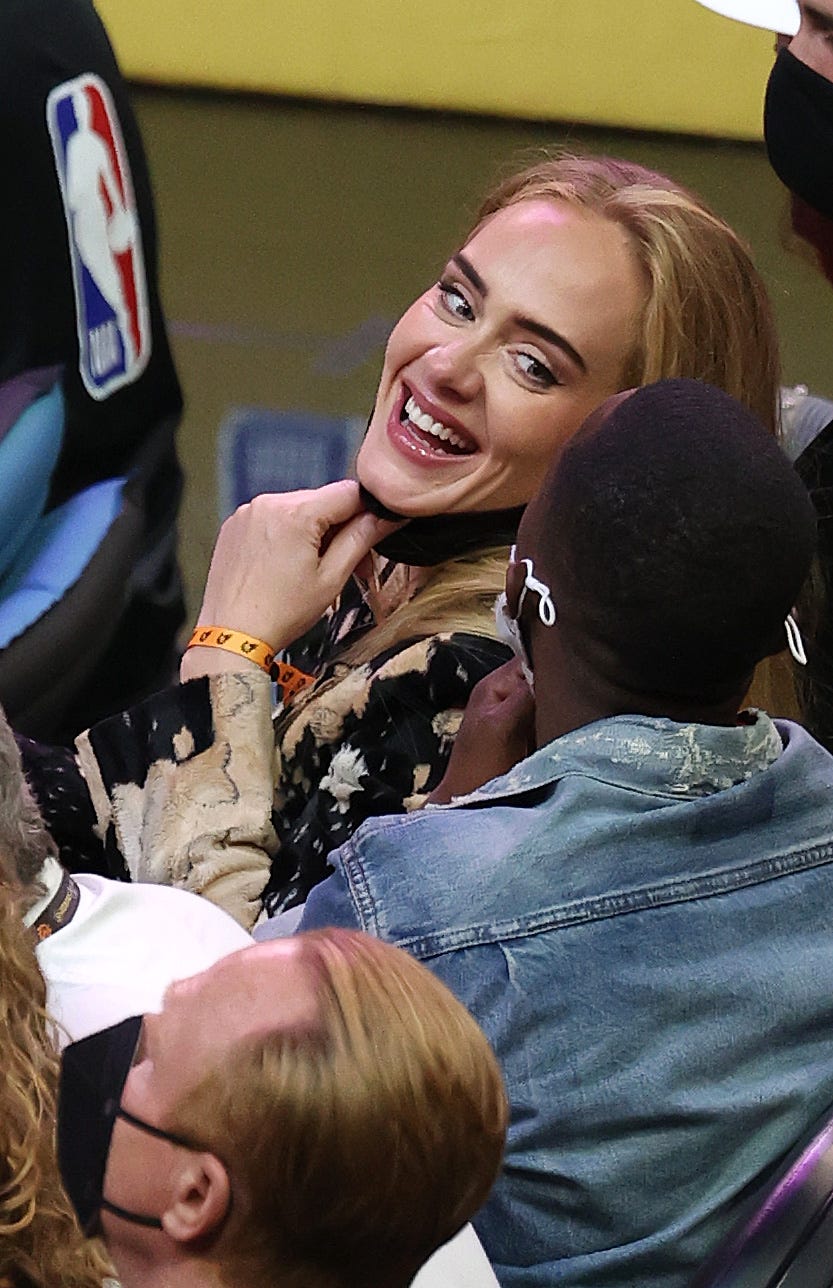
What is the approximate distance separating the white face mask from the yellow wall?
4.69 ft

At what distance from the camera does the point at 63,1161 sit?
0.58 metres

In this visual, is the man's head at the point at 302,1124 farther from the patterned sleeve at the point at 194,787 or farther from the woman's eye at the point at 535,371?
the woman's eye at the point at 535,371

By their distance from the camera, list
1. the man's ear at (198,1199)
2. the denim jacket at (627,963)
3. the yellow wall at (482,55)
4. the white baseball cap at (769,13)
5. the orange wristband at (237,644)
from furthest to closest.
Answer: the yellow wall at (482,55) < the white baseball cap at (769,13) < the orange wristband at (237,644) < the denim jacket at (627,963) < the man's ear at (198,1199)

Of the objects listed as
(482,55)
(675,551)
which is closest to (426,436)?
(675,551)

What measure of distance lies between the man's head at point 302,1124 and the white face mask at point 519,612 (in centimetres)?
34

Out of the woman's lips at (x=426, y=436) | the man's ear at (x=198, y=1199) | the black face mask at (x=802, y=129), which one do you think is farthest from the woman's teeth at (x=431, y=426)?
the man's ear at (x=198, y=1199)

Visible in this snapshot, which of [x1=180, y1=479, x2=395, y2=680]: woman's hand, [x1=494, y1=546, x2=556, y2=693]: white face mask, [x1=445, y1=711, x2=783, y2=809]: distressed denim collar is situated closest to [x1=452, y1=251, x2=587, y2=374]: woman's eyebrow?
[x1=180, y1=479, x2=395, y2=680]: woman's hand

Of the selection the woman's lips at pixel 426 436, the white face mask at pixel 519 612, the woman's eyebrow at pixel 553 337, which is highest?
the white face mask at pixel 519 612

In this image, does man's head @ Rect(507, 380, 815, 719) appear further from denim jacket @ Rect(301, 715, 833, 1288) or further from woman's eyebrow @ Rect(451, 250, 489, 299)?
woman's eyebrow @ Rect(451, 250, 489, 299)

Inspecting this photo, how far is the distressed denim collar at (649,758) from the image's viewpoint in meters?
0.85

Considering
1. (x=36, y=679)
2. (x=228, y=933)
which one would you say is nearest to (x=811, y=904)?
(x=228, y=933)

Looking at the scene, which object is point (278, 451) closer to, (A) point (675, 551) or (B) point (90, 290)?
(B) point (90, 290)

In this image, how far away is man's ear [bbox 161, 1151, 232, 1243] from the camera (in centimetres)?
54

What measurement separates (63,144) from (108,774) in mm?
962
